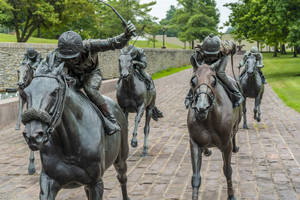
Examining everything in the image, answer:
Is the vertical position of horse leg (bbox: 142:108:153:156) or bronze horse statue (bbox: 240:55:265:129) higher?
bronze horse statue (bbox: 240:55:265:129)

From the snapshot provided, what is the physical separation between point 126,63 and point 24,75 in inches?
93.5

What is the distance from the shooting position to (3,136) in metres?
11.5

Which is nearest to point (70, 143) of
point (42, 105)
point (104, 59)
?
point (42, 105)

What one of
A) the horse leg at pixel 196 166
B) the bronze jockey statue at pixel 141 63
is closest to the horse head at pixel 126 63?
the bronze jockey statue at pixel 141 63

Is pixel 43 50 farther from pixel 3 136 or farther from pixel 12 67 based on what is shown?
pixel 3 136

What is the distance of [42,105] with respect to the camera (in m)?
2.96

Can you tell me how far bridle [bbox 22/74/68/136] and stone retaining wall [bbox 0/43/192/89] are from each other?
57.2 feet

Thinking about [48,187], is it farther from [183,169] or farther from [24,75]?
[24,75]

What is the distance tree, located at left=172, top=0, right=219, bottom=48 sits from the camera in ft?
237

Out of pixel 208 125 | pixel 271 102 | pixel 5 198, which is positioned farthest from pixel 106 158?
pixel 271 102

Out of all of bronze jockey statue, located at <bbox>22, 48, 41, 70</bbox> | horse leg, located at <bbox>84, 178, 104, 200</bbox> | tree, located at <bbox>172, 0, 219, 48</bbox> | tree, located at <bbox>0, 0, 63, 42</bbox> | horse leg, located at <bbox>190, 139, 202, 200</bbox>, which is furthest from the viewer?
tree, located at <bbox>172, 0, 219, 48</bbox>

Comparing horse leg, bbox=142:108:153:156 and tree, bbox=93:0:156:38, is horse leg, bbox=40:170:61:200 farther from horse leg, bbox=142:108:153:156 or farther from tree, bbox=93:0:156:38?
tree, bbox=93:0:156:38

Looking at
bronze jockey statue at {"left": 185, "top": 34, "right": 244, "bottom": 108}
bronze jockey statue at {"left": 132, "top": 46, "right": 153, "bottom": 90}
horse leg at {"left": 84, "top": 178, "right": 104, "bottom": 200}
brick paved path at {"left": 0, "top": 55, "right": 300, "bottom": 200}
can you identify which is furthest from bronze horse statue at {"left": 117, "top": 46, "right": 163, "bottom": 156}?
horse leg at {"left": 84, "top": 178, "right": 104, "bottom": 200}

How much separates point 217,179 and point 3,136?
700cm
